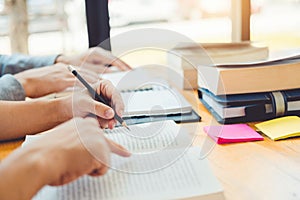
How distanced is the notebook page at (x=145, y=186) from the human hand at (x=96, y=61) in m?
0.75

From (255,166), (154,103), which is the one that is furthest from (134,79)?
(255,166)

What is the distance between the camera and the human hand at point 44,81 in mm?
1196

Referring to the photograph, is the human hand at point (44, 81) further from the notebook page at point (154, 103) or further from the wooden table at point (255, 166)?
the wooden table at point (255, 166)

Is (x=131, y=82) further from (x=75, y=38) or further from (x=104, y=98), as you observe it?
(x=75, y=38)

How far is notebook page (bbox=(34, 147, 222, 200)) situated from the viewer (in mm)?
590

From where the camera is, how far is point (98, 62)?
1.41m

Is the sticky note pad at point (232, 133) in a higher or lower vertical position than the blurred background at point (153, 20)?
lower

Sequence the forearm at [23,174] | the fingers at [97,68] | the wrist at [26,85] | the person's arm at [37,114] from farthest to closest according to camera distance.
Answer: the fingers at [97,68] < the wrist at [26,85] < the person's arm at [37,114] < the forearm at [23,174]

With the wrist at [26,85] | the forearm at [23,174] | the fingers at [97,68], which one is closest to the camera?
the forearm at [23,174]

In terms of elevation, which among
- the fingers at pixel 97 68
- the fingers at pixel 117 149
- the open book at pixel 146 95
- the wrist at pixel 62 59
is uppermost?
the wrist at pixel 62 59

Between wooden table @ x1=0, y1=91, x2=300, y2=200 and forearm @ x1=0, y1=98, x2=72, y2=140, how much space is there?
30 millimetres

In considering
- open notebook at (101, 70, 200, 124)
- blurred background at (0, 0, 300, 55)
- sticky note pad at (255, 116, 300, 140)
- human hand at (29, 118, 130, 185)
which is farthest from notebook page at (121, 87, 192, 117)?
blurred background at (0, 0, 300, 55)

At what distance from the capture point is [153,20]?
6.66ft

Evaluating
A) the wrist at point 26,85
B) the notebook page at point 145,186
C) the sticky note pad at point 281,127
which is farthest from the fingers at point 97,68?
the notebook page at point 145,186
